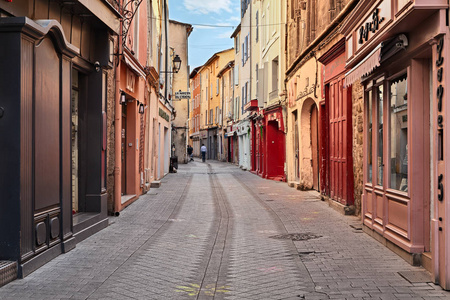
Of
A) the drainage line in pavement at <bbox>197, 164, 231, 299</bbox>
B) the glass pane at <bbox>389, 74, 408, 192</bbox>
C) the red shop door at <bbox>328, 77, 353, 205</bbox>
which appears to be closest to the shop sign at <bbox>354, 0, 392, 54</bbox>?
the glass pane at <bbox>389, 74, 408, 192</bbox>

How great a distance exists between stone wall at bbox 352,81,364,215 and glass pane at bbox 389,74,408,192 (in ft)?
8.73

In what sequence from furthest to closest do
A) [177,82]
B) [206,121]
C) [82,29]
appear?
[206,121], [177,82], [82,29]

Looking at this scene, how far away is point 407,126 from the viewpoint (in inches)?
262

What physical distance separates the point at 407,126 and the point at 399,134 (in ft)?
1.77

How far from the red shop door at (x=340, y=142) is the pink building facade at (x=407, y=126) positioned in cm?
221

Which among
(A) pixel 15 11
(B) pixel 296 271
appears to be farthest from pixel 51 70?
(B) pixel 296 271

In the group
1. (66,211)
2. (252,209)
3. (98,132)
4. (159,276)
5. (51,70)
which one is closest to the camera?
(159,276)

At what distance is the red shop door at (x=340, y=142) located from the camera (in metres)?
11.3

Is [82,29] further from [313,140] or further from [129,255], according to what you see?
[313,140]

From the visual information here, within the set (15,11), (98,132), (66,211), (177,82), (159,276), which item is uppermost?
(177,82)

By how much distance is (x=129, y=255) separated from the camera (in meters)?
6.93

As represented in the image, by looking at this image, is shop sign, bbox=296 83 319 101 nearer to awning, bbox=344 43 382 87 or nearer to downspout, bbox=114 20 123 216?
downspout, bbox=114 20 123 216

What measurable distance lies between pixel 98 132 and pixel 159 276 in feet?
13.4

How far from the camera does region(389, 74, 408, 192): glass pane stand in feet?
22.5
